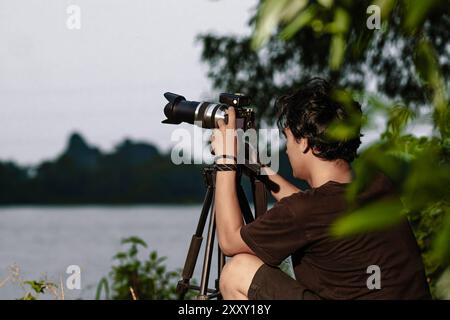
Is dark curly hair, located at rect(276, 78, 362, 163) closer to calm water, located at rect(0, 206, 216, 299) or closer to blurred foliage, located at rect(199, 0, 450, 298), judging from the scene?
blurred foliage, located at rect(199, 0, 450, 298)

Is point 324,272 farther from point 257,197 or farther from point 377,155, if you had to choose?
point 377,155

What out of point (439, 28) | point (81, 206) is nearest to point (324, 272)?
point (439, 28)

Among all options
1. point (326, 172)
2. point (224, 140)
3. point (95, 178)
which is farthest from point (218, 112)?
point (95, 178)

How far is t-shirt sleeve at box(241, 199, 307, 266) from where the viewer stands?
205 cm

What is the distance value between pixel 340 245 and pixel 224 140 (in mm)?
482

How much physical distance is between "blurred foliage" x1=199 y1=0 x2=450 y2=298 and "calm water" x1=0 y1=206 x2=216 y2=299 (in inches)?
59.3

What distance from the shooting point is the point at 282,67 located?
820cm

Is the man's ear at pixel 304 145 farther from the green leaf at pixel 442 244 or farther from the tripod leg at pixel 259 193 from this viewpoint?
the green leaf at pixel 442 244

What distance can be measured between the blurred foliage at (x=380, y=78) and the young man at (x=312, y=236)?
108 millimetres

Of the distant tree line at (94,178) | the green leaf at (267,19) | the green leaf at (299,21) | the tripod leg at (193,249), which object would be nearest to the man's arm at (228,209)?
the tripod leg at (193,249)

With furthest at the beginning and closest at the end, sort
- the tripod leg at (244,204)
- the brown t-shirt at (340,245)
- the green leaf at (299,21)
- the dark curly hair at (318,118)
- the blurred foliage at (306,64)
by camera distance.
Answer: the blurred foliage at (306,64), the tripod leg at (244,204), the dark curly hair at (318,118), the brown t-shirt at (340,245), the green leaf at (299,21)

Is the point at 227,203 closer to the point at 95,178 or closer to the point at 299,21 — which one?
the point at 299,21

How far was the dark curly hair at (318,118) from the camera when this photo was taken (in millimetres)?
2146

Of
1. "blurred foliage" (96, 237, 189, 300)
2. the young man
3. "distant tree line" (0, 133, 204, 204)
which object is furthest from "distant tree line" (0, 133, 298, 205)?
the young man
